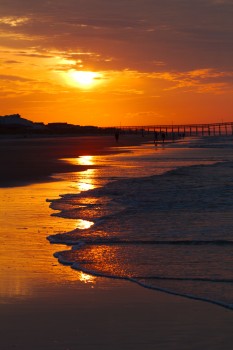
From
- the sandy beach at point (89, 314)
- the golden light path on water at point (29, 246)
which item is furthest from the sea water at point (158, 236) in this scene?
the sandy beach at point (89, 314)

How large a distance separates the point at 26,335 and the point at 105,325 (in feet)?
2.61

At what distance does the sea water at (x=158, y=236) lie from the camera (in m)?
8.54

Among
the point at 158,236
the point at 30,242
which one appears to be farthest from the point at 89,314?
the point at 158,236

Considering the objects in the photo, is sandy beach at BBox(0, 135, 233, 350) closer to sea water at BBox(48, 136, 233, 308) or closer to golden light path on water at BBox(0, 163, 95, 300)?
golden light path on water at BBox(0, 163, 95, 300)

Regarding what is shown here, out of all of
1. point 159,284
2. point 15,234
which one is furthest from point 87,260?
point 15,234

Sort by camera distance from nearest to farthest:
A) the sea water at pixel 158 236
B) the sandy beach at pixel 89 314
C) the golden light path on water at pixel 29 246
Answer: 1. the sandy beach at pixel 89 314
2. the golden light path on water at pixel 29 246
3. the sea water at pixel 158 236

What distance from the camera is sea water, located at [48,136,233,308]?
8.54 m

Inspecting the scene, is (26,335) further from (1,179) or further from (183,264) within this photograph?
(1,179)

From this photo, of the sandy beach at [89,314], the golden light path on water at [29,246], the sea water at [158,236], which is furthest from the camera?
the sea water at [158,236]

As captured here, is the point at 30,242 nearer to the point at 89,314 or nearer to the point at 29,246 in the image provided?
the point at 29,246

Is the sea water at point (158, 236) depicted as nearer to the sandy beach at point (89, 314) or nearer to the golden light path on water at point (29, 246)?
the golden light path on water at point (29, 246)

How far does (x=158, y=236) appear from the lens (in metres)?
11.6

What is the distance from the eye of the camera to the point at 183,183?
22156 millimetres

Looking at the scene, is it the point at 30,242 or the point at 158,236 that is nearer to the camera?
the point at 30,242
